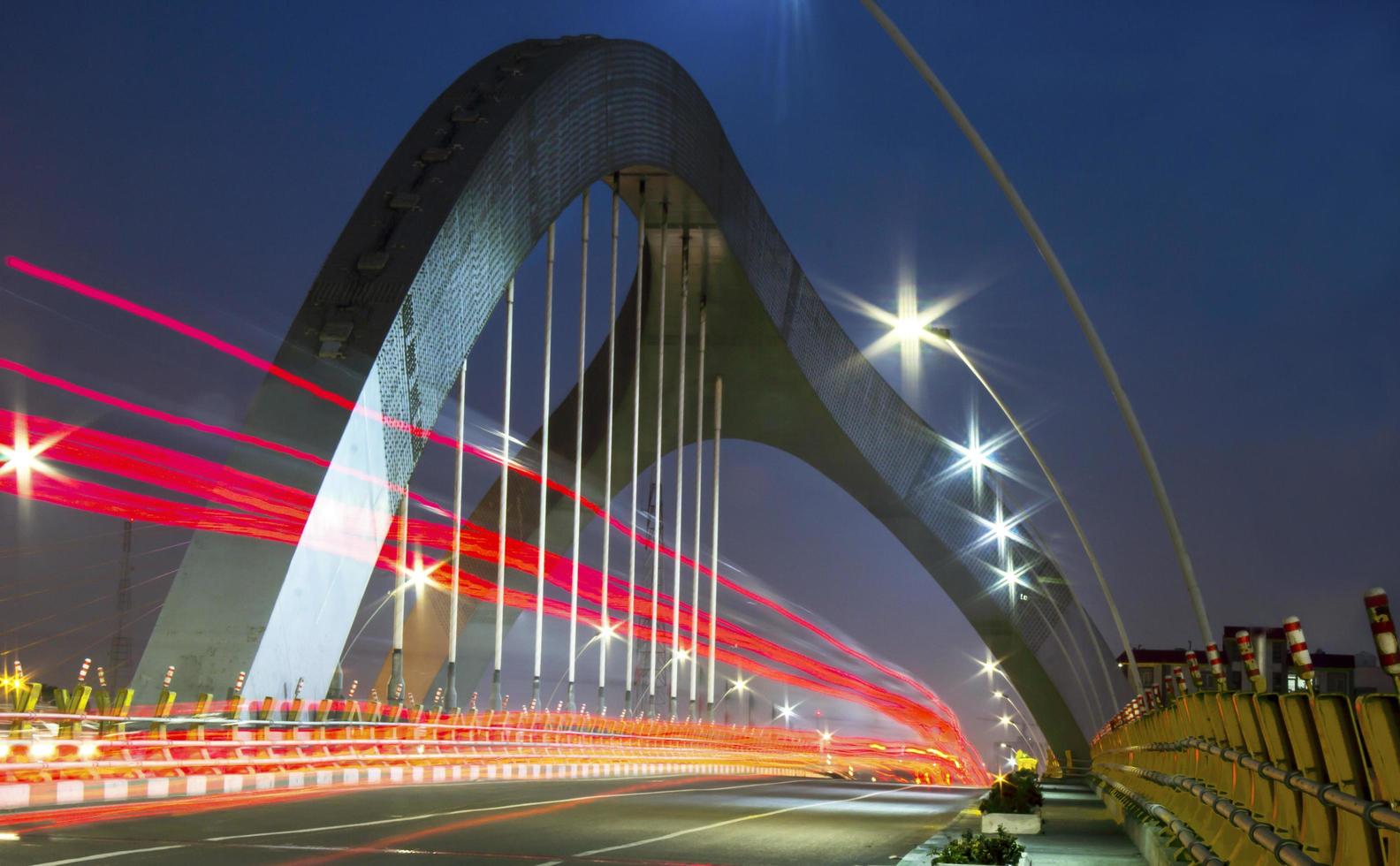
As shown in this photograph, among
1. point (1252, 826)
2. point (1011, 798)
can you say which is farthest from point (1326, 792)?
point (1011, 798)

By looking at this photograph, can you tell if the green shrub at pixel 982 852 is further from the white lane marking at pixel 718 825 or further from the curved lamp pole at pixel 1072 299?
the curved lamp pole at pixel 1072 299

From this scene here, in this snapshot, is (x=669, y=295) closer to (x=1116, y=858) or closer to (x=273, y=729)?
(x=273, y=729)

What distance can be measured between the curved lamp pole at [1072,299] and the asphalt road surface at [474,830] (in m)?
4.40

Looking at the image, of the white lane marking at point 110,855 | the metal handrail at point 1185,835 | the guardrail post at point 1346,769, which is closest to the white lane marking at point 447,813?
the white lane marking at point 110,855

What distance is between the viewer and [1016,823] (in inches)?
555

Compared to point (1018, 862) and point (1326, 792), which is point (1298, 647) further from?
point (1018, 862)

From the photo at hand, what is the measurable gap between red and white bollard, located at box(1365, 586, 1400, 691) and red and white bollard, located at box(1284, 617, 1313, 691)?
1.07m

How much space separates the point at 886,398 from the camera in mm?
65188

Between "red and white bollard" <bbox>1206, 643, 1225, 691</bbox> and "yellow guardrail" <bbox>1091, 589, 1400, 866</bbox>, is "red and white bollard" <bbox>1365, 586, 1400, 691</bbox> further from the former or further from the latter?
"red and white bollard" <bbox>1206, 643, 1225, 691</bbox>

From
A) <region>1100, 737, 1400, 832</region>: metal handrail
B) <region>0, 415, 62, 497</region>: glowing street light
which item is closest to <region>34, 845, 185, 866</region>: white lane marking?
<region>1100, 737, 1400, 832</region>: metal handrail

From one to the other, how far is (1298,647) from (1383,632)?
1395mm

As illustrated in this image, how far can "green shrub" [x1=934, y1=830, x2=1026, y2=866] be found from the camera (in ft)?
30.0

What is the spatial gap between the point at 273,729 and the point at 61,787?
5.37 metres

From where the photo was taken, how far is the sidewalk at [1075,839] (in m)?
11.1
